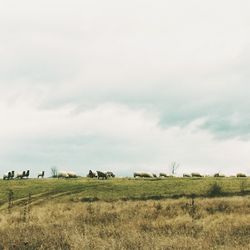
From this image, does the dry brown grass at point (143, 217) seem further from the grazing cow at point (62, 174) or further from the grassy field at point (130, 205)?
the grazing cow at point (62, 174)

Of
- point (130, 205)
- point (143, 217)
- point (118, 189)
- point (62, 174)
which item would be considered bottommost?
point (143, 217)

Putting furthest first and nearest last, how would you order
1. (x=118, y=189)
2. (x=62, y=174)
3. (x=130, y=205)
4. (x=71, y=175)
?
(x=62, y=174) → (x=71, y=175) → (x=118, y=189) → (x=130, y=205)

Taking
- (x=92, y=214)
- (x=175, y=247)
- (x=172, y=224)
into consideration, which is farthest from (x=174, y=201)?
(x=175, y=247)

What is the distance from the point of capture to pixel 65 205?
48000 mm

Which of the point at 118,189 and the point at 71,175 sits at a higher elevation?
the point at 71,175

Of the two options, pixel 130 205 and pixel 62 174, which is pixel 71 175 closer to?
pixel 62 174

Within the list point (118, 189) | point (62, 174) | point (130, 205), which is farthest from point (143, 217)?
point (62, 174)

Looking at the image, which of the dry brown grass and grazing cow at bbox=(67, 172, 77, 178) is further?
grazing cow at bbox=(67, 172, 77, 178)

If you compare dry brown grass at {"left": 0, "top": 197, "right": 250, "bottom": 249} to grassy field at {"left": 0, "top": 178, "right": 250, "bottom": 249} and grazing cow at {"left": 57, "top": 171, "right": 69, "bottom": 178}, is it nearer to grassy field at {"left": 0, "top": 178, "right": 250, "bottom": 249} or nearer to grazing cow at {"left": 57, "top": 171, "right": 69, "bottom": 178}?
grassy field at {"left": 0, "top": 178, "right": 250, "bottom": 249}

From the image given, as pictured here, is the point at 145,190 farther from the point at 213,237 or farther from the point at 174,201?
the point at 213,237

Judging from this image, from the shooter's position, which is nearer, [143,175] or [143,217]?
A: [143,217]

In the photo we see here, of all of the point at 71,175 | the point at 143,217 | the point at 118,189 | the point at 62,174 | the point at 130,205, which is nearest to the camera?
the point at 143,217

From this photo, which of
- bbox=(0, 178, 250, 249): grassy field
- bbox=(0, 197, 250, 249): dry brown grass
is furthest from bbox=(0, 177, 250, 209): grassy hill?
bbox=(0, 197, 250, 249): dry brown grass

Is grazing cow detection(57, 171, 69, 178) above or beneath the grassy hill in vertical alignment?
above
